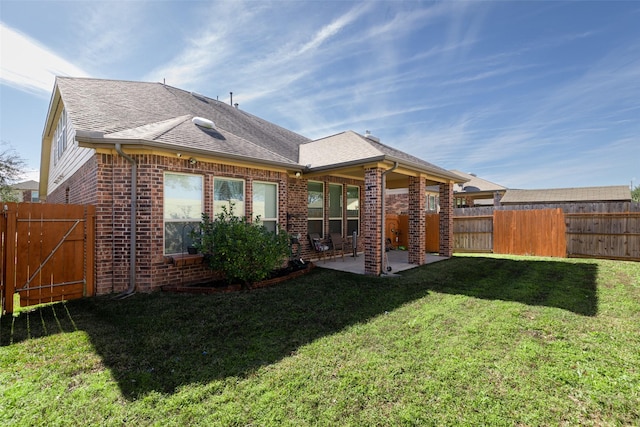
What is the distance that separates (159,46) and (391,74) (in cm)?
760

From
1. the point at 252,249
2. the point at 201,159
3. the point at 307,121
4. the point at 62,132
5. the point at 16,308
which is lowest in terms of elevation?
the point at 16,308

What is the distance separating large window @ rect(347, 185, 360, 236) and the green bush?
16.7 feet

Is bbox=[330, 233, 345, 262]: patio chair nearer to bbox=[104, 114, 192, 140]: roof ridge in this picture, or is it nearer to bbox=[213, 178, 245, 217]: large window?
bbox=[213, 178, 245, 217]: large window

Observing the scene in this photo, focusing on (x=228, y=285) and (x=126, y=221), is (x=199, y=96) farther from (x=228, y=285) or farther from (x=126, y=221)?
(x=228, y=285)

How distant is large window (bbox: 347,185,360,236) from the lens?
434 inches

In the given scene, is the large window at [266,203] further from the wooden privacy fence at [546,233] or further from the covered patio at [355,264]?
the wooden privacy fence at [546,233]

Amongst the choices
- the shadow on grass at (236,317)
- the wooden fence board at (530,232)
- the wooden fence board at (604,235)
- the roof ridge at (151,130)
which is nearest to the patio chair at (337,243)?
the shadow on grass at (236,317)

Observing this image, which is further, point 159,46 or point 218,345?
point 159,46

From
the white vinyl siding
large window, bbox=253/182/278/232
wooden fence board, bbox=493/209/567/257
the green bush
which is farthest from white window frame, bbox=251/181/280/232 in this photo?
wooden fence board, bbox=493/209/567/257

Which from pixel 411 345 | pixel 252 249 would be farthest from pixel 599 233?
pixel 252 249

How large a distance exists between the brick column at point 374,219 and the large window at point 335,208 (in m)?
3.02

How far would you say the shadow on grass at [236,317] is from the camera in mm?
3080

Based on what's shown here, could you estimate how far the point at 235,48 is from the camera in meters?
8.69

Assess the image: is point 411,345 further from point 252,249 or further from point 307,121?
point 307,121
